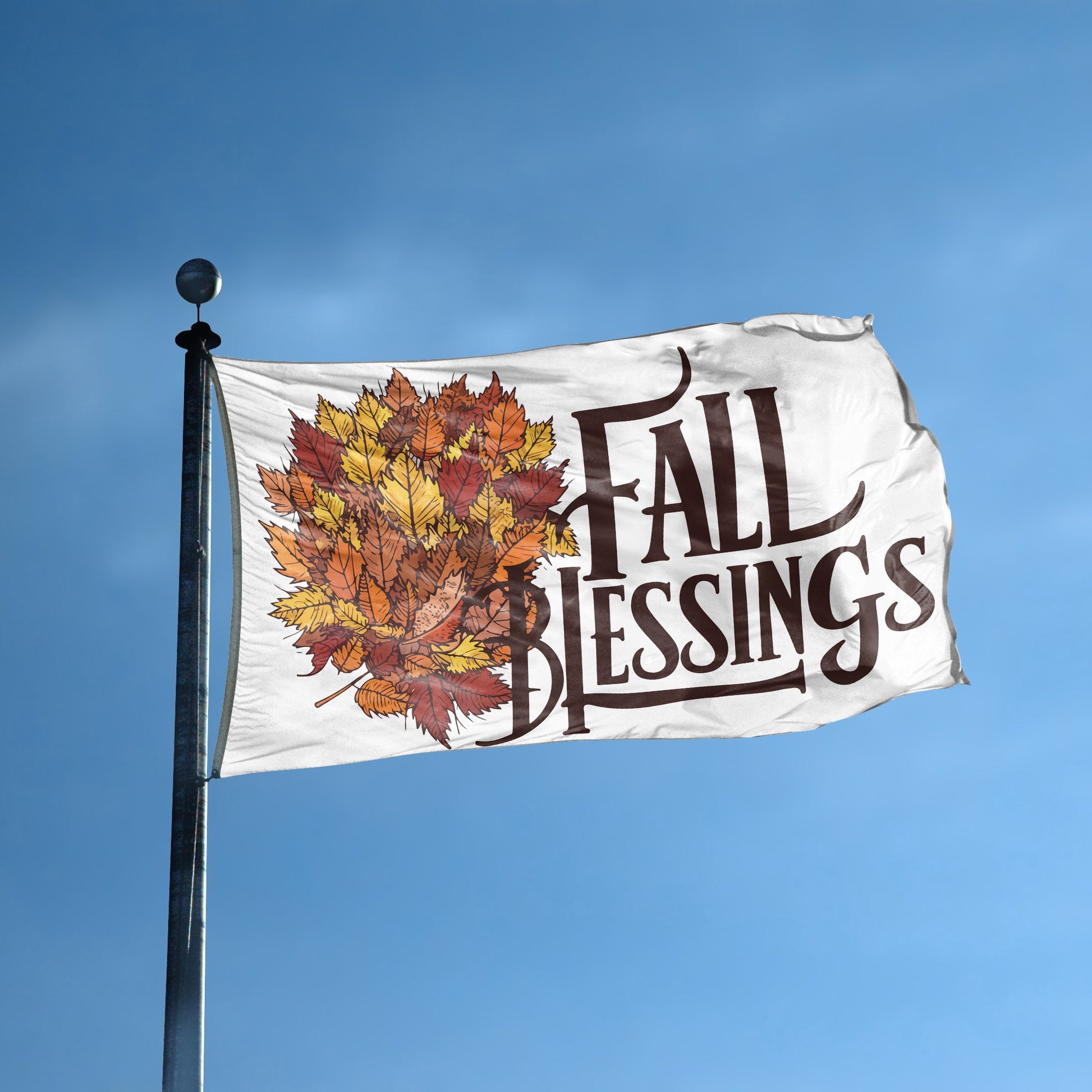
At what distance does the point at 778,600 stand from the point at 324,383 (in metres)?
4.47

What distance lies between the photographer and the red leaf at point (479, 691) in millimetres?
11938

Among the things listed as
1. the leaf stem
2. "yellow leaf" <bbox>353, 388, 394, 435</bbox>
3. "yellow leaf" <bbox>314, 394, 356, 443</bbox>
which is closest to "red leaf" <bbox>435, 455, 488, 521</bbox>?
"yellow leaf" <bbox>353, 388, 394, 435</bbox>

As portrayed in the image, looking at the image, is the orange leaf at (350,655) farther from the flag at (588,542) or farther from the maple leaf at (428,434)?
the maple leaf at (428,434)

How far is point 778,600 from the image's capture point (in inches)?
500

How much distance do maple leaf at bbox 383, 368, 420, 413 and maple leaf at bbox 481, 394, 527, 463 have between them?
70 cm

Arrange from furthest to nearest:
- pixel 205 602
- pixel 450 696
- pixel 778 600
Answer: pixel 778 600, pixel 450 696, pixel 205 602

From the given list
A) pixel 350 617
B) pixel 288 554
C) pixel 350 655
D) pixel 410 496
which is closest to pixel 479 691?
pixel 350 655

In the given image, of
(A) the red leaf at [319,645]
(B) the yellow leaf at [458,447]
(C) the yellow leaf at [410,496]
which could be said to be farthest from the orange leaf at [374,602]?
(B) the yellow leaf at [458,447]

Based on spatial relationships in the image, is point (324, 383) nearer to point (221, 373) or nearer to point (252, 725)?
point (221, 373)

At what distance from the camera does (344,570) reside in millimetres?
11992

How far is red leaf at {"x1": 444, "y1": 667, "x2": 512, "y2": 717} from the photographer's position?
11938 mm

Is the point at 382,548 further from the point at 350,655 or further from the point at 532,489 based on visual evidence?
the point at 532,489

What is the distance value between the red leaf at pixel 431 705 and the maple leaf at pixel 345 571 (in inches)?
36.2

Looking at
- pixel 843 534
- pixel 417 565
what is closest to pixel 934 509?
pixel 843 534
